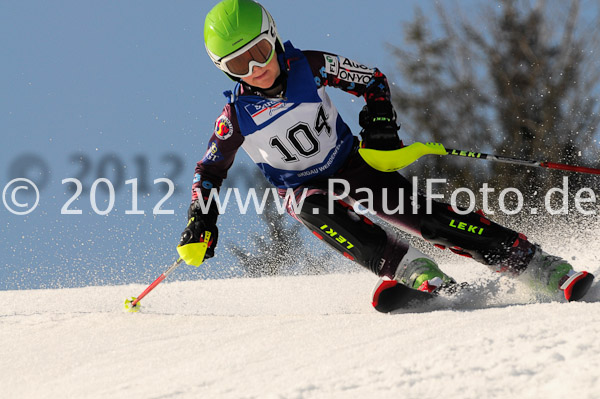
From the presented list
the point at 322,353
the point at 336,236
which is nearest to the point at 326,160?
the point at 336,236

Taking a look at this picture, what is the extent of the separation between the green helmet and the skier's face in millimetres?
46

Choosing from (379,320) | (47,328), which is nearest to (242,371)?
(379,320)

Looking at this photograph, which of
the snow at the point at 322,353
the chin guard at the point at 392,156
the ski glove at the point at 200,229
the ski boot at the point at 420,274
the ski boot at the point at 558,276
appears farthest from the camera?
the ski glove at the point at 200,229

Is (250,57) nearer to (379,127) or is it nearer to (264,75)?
(264,75)

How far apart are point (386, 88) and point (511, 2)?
10.9 m

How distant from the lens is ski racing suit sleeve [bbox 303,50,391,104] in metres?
3.49

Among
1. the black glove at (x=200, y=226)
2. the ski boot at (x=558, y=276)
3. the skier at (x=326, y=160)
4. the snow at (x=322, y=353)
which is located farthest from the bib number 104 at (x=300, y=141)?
the ski boot at (x=558, y=276)

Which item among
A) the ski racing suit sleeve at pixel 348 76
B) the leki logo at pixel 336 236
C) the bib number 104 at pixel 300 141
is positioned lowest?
the leki logo at pixel 336 236

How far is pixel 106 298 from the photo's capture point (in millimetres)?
4750

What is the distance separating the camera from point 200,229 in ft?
11.5

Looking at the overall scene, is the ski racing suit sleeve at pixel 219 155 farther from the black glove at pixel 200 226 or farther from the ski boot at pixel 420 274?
the ski boot at pixel 420 274

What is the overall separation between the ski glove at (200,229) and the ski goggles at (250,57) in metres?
0.81

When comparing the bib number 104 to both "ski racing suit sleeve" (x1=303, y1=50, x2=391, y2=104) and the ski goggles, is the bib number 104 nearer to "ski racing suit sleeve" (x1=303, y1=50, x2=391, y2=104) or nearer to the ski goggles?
"ski racing suit sleeve" (x1=303, y1=50, x2=391, y2=104)

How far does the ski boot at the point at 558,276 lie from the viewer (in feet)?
10.2
